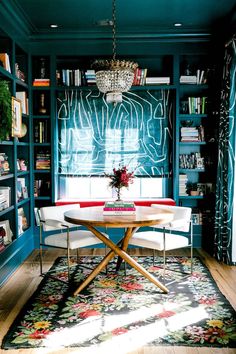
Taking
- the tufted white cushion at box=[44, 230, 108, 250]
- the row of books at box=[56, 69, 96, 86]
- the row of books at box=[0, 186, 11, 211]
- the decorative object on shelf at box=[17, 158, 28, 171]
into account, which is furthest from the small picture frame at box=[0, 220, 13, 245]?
the row of books at box=[56, 69, 96, 86]

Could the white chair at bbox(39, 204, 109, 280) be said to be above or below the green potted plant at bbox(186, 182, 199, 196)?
below

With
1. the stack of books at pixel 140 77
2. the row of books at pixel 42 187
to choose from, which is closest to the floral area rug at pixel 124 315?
the row of books at pixel 42 187

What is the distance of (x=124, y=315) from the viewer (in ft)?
11.0

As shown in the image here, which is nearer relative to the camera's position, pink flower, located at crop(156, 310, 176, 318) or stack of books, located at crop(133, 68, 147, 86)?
pink flower, located at crop(156, 310, 176, 318)

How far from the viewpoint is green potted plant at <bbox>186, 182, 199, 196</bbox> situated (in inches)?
229

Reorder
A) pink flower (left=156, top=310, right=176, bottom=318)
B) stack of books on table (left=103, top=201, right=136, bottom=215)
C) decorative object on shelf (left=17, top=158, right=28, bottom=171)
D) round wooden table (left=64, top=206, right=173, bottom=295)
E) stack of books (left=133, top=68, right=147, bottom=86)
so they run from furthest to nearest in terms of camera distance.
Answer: stack of books (left=133, top=68, right=147, bottom=86) < decorative object on shelf (left=17, top=158, right=28, bottom=171) < stack of books on table (left=103, top=201, right=136, bottom=215) < round wooden table (left=64, top=206, right=173, bottom=295) < pink flower (left=156, top=310, right=176, bottom=318)

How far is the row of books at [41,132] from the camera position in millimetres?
5797

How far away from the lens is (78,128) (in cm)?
592

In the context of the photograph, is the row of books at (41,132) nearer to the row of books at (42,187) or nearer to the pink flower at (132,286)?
the row of books at (42,187)

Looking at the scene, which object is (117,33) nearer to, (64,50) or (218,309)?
(64,50)

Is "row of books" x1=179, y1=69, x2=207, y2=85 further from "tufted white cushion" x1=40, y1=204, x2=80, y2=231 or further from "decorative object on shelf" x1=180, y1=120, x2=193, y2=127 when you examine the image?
"tufted white cushion" x1=40, y1=204, x2=80, y2=231

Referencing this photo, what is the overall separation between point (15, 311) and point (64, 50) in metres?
3.72

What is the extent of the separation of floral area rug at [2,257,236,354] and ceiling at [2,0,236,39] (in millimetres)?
3051

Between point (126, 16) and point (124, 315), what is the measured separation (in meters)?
3.53
